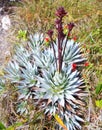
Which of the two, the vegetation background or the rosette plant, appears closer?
the rosette plant

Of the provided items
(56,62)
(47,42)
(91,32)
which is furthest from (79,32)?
(56,62)

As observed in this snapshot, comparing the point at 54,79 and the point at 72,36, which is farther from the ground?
the point at 72,36

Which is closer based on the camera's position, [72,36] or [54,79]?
[54,79]

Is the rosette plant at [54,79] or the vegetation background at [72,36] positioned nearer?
the rosette plant at [54,79]
